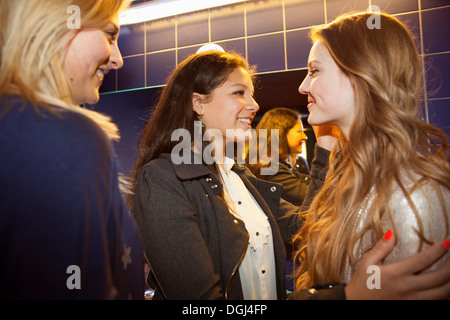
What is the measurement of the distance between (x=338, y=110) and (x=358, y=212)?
38 cm

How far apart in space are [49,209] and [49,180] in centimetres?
5

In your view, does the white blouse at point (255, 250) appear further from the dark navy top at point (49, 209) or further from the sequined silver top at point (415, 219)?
the dark navy top at point (49, 209)

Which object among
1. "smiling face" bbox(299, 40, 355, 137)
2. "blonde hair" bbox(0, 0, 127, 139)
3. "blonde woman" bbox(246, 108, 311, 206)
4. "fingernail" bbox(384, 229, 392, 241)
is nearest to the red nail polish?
"fingernail" bbox(384, 229, 392, 241)

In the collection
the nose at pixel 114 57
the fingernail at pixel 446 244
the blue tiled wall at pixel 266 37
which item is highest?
the blue tiled wall at pixel 266 37

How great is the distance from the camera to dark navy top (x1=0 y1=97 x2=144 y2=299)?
0.53 meters

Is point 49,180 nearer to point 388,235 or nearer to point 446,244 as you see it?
point 388,235

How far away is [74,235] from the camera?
54cm

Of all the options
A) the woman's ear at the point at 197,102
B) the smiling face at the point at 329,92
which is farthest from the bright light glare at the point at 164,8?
the smiling face at the point at 329,92

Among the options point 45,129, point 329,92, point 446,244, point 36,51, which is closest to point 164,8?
point 329,92

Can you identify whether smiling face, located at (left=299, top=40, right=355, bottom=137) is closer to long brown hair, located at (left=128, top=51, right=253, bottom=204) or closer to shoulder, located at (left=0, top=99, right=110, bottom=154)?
long brown hair, located at (left=128, top=51, right=253, bottom=204)

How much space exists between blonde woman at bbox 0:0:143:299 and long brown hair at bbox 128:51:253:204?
658 mm

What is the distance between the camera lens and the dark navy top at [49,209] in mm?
527

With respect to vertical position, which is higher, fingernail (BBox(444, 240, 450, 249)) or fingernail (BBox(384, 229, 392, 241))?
fingernail (BBox(384, 229, 392, 241))

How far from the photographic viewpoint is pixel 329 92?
1186mm
